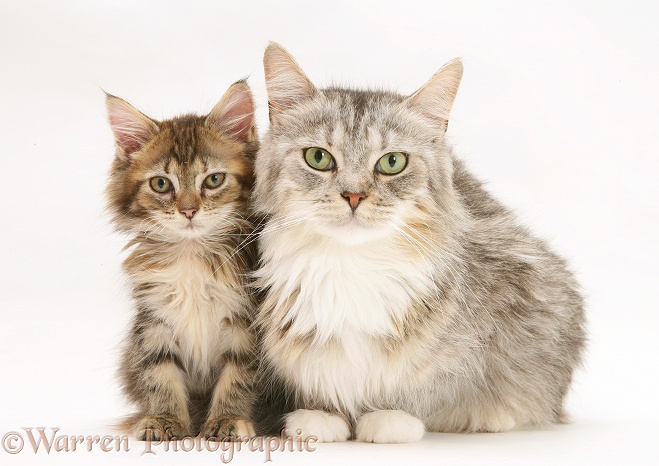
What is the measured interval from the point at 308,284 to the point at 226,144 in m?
0.72

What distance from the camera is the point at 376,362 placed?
3217mm

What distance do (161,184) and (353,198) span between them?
0.85m

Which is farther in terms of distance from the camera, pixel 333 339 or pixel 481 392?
pixel 481 392

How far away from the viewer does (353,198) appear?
3.02 m

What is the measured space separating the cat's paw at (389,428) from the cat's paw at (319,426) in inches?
3.0

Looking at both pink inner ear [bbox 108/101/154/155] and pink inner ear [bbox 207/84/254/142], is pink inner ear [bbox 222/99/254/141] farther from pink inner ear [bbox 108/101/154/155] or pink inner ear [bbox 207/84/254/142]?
pink inner ear [bbox 108/101/154/155]

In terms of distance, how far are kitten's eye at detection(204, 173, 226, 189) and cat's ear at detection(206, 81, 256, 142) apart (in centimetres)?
24

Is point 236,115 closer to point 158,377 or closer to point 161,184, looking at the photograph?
point 161,184

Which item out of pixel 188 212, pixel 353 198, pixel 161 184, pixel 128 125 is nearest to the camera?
pixel 353 198

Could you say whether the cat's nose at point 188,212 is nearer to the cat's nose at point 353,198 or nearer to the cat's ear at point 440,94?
the cat's nose at point 353,198

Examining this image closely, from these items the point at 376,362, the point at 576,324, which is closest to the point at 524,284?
the point at 576,324

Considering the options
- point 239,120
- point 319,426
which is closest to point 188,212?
point 239,120

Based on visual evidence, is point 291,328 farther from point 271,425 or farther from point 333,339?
point 271,425

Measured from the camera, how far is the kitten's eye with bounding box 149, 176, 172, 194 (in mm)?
3354
